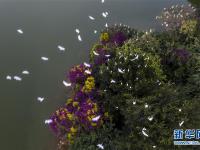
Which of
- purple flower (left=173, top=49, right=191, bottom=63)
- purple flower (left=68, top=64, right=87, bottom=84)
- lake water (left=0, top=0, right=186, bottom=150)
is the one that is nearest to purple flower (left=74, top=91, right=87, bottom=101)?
purple flower (left=68, top=64, right=87, bottom=84)

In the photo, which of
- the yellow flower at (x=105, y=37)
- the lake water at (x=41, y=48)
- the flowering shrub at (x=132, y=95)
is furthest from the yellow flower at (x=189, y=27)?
the yellow flower at (x=105, y=37)

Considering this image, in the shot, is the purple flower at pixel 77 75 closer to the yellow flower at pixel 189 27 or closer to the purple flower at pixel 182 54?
the purple flower at pixel 182 54

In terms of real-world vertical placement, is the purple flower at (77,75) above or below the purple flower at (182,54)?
below

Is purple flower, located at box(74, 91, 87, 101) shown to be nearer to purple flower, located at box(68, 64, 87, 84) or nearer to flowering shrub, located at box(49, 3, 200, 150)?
flowering shrub, located at box(49, 3, 200, 150)

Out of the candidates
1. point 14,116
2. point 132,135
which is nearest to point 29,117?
point 14,116

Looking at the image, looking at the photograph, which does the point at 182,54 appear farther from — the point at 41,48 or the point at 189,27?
the point at 41,48
